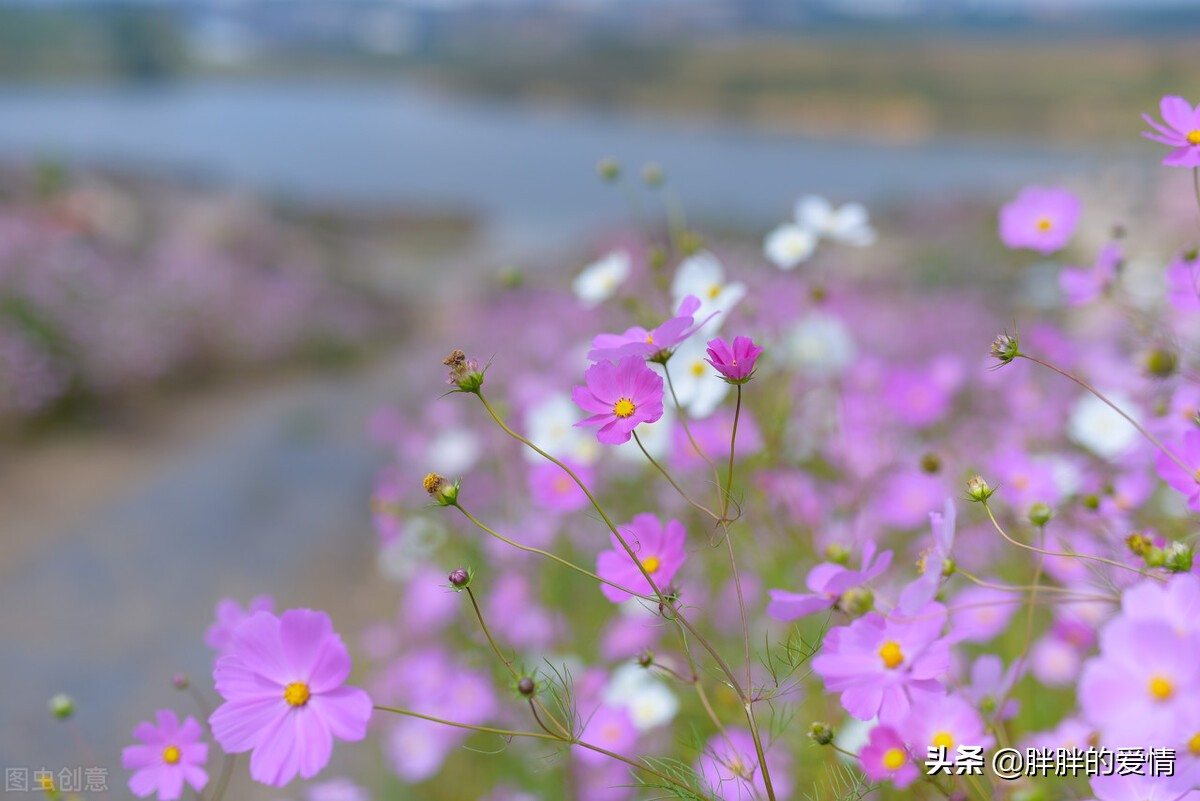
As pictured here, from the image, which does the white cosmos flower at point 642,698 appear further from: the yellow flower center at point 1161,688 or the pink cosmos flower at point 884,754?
the yellow flower center at point 1161,688

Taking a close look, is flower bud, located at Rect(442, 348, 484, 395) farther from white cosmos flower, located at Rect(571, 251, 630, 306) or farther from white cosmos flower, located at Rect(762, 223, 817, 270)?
white cosmos flower, located at Rect(762, 223, 817, 270)

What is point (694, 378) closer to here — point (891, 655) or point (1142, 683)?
point (891, 655)

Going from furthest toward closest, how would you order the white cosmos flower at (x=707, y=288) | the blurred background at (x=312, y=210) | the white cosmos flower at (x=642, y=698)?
the blurred background at (x=312, y=210) → the white cosmos flower at (x=642, y=698) → the white cosmos flower at (x=707, y=288)

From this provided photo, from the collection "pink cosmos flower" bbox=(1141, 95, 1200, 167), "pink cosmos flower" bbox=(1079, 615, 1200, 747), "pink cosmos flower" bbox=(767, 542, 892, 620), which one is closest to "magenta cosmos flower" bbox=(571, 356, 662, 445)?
"pink cosmos flower" bbox=(767, 542, 892, 620)

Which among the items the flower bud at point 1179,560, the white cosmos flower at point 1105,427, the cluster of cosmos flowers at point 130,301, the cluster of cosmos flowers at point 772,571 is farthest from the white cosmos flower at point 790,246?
the cluster of cosmos flowers at point 130,301

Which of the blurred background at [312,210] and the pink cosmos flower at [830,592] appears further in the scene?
the blurred background at [312,210]

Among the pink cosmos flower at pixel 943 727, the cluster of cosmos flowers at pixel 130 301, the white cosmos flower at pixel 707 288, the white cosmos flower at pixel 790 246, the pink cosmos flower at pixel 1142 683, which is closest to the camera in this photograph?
the pink cosmos flower at pixel 1142 683

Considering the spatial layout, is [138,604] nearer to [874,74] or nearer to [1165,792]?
[1165,792]
